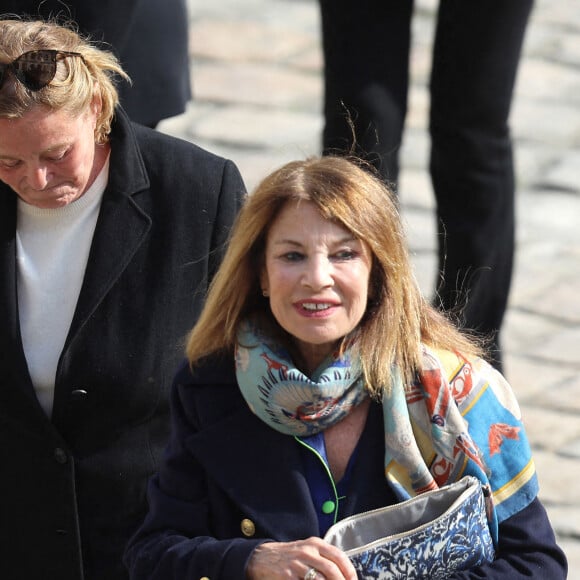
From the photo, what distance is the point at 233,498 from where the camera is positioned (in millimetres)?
2430

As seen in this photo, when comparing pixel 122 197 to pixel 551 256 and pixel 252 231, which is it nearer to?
pixel 252 231

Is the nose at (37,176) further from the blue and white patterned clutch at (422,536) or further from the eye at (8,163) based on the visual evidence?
the blue and white patterned clutch at (422,536)

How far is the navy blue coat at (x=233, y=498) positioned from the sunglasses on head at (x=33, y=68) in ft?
2.19

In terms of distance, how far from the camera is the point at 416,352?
241cm

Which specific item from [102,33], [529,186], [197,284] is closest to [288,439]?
[197,284]

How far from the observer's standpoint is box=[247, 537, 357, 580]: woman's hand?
2.25m

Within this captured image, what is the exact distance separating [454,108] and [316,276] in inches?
66.4

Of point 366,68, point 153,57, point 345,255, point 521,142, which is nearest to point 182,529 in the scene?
point 345,255

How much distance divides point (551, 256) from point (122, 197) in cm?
276

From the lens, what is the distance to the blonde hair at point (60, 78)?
279cm

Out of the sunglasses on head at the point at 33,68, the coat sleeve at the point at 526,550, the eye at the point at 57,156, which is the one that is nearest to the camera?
the coat sleeve at the point at 526,550

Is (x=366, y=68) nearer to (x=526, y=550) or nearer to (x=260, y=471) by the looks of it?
(x=260, y=471)

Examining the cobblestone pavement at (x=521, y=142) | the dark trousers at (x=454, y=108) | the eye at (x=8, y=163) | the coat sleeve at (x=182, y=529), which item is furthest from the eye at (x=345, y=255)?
the cobblestone pavement at (x=521, y=142)

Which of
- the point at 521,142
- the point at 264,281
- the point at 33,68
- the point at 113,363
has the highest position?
the point at 33,68
